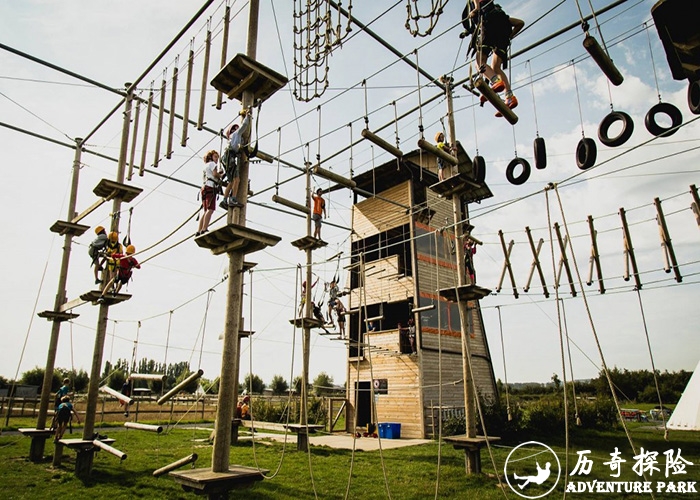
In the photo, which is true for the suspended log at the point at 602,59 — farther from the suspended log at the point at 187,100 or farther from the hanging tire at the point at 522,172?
the suspended log at the point at 187,100

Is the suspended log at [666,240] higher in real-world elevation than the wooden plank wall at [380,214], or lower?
lower

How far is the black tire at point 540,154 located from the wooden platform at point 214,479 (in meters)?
6.30

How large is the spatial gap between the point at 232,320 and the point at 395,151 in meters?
5.98

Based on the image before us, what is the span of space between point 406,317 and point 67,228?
16.0 m

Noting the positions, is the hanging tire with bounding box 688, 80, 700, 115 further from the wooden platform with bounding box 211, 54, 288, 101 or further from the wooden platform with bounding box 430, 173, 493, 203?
the wooden platform with bounding box 430, 173, 493, 203

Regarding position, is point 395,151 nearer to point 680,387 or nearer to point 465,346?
→ point 465,346

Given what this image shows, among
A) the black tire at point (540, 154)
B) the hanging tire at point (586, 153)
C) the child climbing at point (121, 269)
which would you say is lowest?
the child climbing at point (121, 269)

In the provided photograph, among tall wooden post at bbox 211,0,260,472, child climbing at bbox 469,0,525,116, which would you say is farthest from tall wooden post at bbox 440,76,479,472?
tall wooden post at bbox 211,0,260,472

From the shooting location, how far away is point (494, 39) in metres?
6.45

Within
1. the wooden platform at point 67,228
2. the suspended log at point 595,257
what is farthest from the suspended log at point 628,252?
the wooden platform at point 67,228

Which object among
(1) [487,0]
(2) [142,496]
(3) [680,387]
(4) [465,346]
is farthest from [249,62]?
(3) [680,387]

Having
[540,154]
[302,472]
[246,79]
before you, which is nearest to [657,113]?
[540,154]

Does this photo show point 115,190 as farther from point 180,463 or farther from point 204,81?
point 180,463

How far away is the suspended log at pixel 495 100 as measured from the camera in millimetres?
5816
